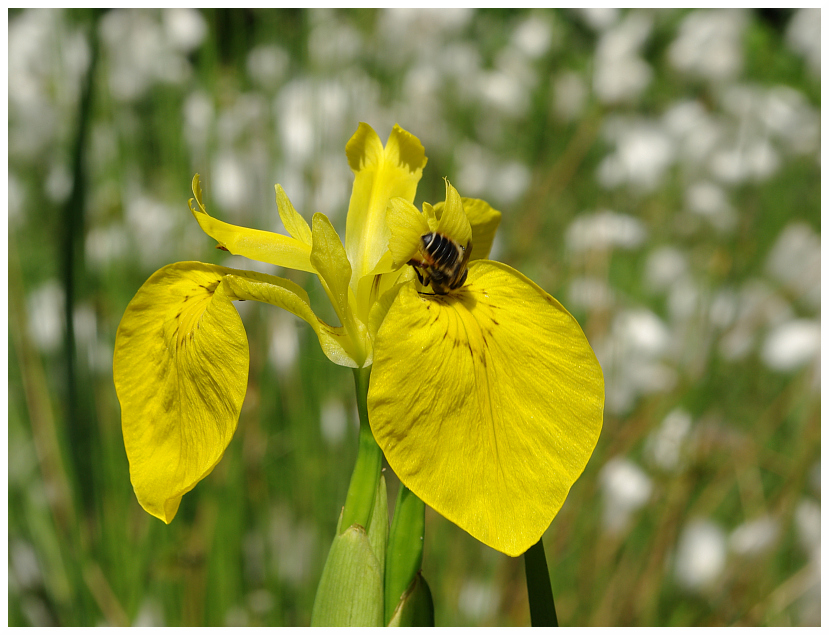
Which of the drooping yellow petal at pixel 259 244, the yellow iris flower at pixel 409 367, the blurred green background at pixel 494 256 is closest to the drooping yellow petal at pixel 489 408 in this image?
the yellow iris flower at pixel 409 367

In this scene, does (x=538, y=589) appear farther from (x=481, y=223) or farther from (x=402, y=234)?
(x=481, y=223)

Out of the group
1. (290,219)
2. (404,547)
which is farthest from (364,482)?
(290,219)

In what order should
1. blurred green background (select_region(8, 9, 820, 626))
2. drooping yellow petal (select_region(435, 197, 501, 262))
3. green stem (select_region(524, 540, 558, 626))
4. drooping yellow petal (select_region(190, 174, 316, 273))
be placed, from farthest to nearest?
blurred green background (select_region(8, 9, 820, 626)), drooping yellow petal (select_region(435, 197, 501, 262)), drooping yellow petal (select_region(190, 174, 316, 273)), green stem (select_region(524, 540, 558, 626))

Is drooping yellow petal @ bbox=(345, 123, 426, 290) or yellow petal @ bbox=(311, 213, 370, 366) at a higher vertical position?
drooping yellow petal @ bbox=(345, 123, 426, 290)

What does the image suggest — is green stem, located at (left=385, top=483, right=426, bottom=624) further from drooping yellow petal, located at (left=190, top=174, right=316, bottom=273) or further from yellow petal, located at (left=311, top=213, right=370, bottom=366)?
drooping yellow petal, located at (left=190, top=174, right=316, bottom=273)

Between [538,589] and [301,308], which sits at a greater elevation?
[301,308]


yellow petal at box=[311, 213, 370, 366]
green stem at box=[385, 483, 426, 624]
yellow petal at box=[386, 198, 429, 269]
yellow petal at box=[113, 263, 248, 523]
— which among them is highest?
Result: yellow petal at box=[386, 198, 429, 269]

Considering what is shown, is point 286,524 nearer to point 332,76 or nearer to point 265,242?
point 265,242

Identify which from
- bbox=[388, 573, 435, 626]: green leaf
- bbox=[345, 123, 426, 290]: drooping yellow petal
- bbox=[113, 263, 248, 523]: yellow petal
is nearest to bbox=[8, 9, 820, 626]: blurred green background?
bbox=[113, 263, 248, 523]: yellow petal
